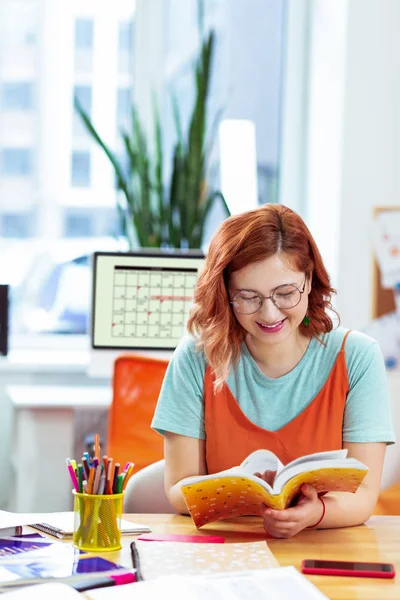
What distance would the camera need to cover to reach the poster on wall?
3.27 metres

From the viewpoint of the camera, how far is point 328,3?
3457 millimetres

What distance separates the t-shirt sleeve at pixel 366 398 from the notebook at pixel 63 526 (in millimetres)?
464

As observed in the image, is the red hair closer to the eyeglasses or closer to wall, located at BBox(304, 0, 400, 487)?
the eyeglasses

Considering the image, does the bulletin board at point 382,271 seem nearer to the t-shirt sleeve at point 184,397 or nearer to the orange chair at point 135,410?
the orange chair at point 135,410

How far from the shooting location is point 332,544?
1501mm

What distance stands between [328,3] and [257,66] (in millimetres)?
448

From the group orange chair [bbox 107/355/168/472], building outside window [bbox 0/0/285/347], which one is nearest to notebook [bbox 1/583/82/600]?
orange chair [bbox 107/355/168/472]

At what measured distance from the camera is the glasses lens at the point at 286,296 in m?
1.69

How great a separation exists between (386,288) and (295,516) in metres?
1.92

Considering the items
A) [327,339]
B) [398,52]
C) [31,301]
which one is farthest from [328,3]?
[327,339]

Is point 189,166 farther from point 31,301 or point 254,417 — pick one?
point 254,417

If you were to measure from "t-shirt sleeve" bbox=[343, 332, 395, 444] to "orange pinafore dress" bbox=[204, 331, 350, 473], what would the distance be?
0.02 meters

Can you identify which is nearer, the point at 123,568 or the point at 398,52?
the point at 123,568

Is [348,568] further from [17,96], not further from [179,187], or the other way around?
[17,96]
